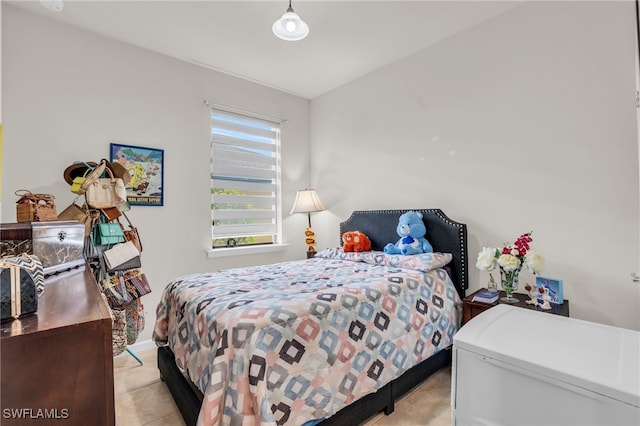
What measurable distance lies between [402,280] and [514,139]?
1.41 m

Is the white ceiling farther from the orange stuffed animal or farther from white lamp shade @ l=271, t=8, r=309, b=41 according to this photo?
the orange stuffed animal

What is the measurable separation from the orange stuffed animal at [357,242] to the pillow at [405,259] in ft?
0.40

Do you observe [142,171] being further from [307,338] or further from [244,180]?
[307,338]

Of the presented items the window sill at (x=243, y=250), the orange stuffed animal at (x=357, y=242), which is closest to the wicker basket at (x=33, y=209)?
the window sill at (x=243, y=250)

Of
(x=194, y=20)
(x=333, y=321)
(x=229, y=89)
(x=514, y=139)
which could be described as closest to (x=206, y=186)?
(x=229, y=89)

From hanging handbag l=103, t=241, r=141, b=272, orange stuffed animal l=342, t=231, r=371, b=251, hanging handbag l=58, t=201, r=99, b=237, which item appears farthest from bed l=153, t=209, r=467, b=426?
hanging handbag l=58, t=201, r=99, b=237

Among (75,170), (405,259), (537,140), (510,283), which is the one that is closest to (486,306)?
(510,283)

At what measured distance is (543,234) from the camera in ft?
7.09

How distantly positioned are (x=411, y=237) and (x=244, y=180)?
194 cm

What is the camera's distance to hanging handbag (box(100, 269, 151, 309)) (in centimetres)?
211

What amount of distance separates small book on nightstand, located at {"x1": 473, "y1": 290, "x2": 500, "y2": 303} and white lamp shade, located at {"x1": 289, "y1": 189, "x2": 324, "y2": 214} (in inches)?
77.2

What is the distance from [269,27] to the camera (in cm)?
247

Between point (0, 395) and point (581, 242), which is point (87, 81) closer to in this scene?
point (0, 395)

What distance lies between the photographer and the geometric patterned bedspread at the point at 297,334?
4.09 ft
